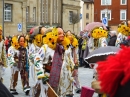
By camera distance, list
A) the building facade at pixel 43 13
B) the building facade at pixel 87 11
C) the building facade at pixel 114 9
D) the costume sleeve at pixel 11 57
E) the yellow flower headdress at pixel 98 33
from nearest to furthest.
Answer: the costume sleeve at pixel 11 57 → the yellow flower headdress at pixel 98 33 → the building facade at pixel 43 13 → the building facade at pixel 114 9 → the building facade at pixel 87 11

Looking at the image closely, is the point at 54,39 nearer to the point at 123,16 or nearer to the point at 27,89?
the point at 27,89

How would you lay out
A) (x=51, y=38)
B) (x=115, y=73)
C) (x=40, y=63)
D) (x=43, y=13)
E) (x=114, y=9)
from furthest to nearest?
1. (x=114, y=9)
2. (x=43, y=13)
3. (x=51, y=38)
4. (x=40, y=63)
5. (x=115, y=73)

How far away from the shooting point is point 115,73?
2.42m

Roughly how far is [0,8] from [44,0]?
1093 cm

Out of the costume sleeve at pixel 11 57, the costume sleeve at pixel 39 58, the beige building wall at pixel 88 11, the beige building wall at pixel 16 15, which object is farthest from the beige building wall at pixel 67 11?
the costume sleeve at pixel 39 58

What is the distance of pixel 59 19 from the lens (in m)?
53.8

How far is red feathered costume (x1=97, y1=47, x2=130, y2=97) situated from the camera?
94.1 inches

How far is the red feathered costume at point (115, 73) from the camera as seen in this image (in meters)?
A: 2.39

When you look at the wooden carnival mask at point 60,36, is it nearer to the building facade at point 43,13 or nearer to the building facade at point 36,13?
the building facade at point 36,13

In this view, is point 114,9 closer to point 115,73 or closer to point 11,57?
point 11,57

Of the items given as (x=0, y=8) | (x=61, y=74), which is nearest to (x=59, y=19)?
(x=0, y=8)

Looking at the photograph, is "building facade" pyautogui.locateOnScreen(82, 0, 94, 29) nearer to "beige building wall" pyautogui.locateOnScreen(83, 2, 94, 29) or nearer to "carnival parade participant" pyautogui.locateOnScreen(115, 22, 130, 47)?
"beige building wall" pyautogui.locateOnScreen(83, 2, 94, 29)

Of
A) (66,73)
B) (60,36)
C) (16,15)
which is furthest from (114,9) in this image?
(60,36)

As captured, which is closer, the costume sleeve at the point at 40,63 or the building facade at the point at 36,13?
the costume sleeve at the point at 40,63
